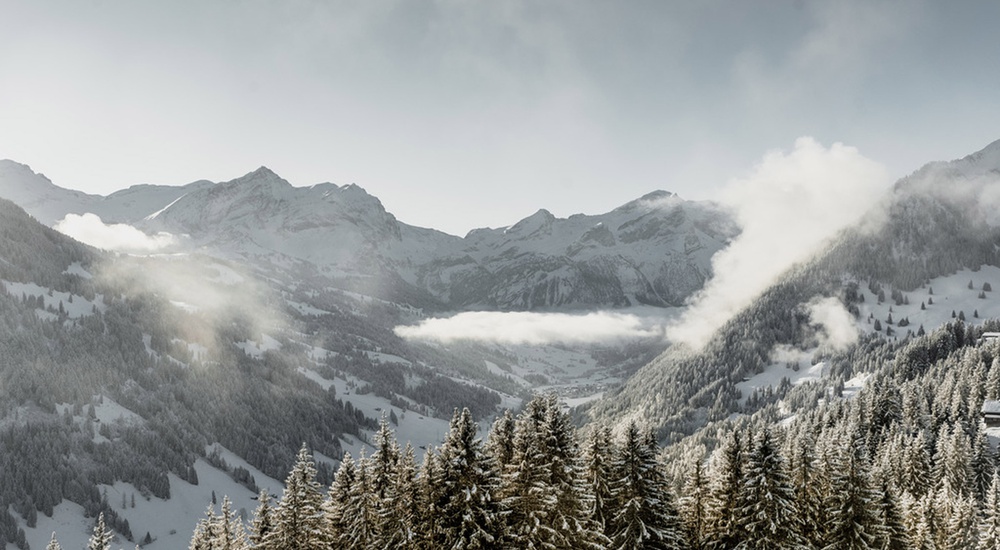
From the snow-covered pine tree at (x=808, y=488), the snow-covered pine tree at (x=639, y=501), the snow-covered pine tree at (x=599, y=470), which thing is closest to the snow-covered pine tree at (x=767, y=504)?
the snow-covered pine tree at (x=808, y=488)

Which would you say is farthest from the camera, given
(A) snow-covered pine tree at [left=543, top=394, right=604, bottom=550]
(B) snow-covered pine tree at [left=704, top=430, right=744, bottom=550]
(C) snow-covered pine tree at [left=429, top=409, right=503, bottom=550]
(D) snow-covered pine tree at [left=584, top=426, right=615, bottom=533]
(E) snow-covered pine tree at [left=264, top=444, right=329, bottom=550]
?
(B) snow-covered pine tree at [left=704, top=430, right=744, bottom=550]

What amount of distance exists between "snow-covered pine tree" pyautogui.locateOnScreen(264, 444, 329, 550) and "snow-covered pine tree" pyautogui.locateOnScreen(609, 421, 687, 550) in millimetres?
19217

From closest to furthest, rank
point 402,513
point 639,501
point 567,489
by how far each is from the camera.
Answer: point 402,513, point 567,489, point 639,501

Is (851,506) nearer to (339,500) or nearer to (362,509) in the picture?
(362,509)

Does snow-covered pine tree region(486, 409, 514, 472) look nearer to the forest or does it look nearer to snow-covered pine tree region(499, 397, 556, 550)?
the forest

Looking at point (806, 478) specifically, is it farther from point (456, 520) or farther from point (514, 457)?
point (456, 520)

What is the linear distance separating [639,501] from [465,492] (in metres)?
13.1

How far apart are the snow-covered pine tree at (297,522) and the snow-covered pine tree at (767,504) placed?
2765 cm

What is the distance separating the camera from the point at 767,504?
39250 millimetres

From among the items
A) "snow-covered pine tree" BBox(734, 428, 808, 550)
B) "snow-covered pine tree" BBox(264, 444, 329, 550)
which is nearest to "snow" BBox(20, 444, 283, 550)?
"snow-covered pine tree" BBox(264, 444, 329, 550)

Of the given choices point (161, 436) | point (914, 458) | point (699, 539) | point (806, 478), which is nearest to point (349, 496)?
point (699, 539)

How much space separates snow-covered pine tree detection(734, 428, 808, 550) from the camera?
39.1 meters

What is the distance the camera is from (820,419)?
140m

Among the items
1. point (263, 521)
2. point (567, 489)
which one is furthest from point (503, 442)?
point (263, 521)
